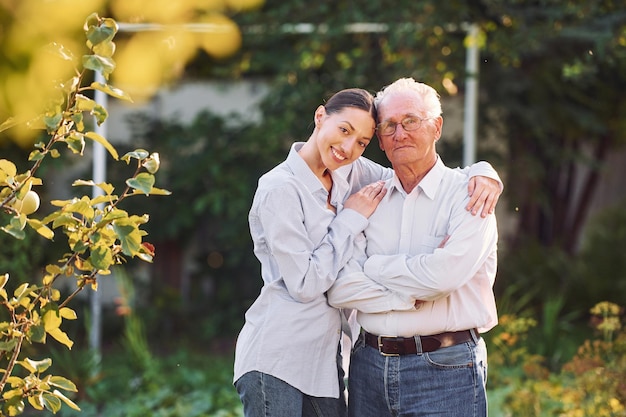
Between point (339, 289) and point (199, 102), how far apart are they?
628cm

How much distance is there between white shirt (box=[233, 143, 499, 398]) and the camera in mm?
2574

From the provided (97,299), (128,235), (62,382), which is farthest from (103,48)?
(97,299)

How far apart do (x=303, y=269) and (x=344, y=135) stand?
40cm

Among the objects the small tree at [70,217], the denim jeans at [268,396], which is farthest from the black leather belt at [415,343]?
the small tree at [70,217]

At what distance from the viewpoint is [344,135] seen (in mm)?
2650

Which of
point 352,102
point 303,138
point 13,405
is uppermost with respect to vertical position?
point 303,138

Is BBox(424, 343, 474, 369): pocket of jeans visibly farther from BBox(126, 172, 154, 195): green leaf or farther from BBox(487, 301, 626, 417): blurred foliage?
BBox(487, 301, 626, 417): blurred foliage

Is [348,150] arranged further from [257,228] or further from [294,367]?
[294,367]

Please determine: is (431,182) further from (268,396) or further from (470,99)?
Result: (470,99)

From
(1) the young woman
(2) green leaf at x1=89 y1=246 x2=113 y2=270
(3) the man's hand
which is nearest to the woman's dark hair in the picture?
(1) the young woman

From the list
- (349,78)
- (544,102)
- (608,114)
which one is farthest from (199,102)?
(608,114)

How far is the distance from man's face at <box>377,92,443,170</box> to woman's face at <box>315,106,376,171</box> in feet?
0.19

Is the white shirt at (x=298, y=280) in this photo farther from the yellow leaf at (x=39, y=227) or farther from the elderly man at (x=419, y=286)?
the yellow leaf at (x=39, y=227)

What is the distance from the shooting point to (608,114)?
859 cm
